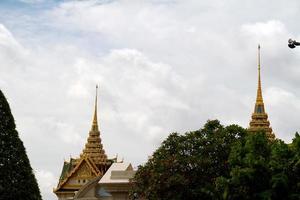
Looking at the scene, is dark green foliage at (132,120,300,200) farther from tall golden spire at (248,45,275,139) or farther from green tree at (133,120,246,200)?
tall golden spire at (248,45,275,139)

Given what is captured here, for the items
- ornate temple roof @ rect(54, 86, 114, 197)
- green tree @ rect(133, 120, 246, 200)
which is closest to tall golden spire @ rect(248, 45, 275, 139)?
ornate temple roof @ rect(54, 86, 114, 197)

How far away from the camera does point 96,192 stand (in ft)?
185

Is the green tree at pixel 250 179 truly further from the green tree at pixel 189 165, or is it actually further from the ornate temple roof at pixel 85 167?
the ornate temple roof at pixel 85 167

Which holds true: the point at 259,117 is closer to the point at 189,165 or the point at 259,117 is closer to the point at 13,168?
the point at 189,165

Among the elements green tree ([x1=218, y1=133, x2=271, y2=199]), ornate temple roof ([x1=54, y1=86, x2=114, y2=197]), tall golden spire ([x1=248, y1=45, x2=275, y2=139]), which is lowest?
green tree ([x1=218, y1=133, x2=271, y2=199])

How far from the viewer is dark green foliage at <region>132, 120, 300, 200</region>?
36000 mm

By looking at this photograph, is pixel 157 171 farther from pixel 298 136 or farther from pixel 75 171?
pixel 75 171

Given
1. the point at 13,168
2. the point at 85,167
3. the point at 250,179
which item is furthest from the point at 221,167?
the point at 85,167

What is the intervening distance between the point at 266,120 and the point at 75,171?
2680cm

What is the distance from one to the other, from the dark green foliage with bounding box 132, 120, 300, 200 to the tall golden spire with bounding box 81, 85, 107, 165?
6651 centimetres

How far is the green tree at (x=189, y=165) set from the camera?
40062mm

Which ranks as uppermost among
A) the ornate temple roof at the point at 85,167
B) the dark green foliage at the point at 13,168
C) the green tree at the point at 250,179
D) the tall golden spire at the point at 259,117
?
the tall golden spire at the point at 259,117

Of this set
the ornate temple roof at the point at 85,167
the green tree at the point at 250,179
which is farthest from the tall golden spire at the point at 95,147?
the green tree at the point at 250,179

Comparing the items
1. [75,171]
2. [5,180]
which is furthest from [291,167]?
[75,171]
